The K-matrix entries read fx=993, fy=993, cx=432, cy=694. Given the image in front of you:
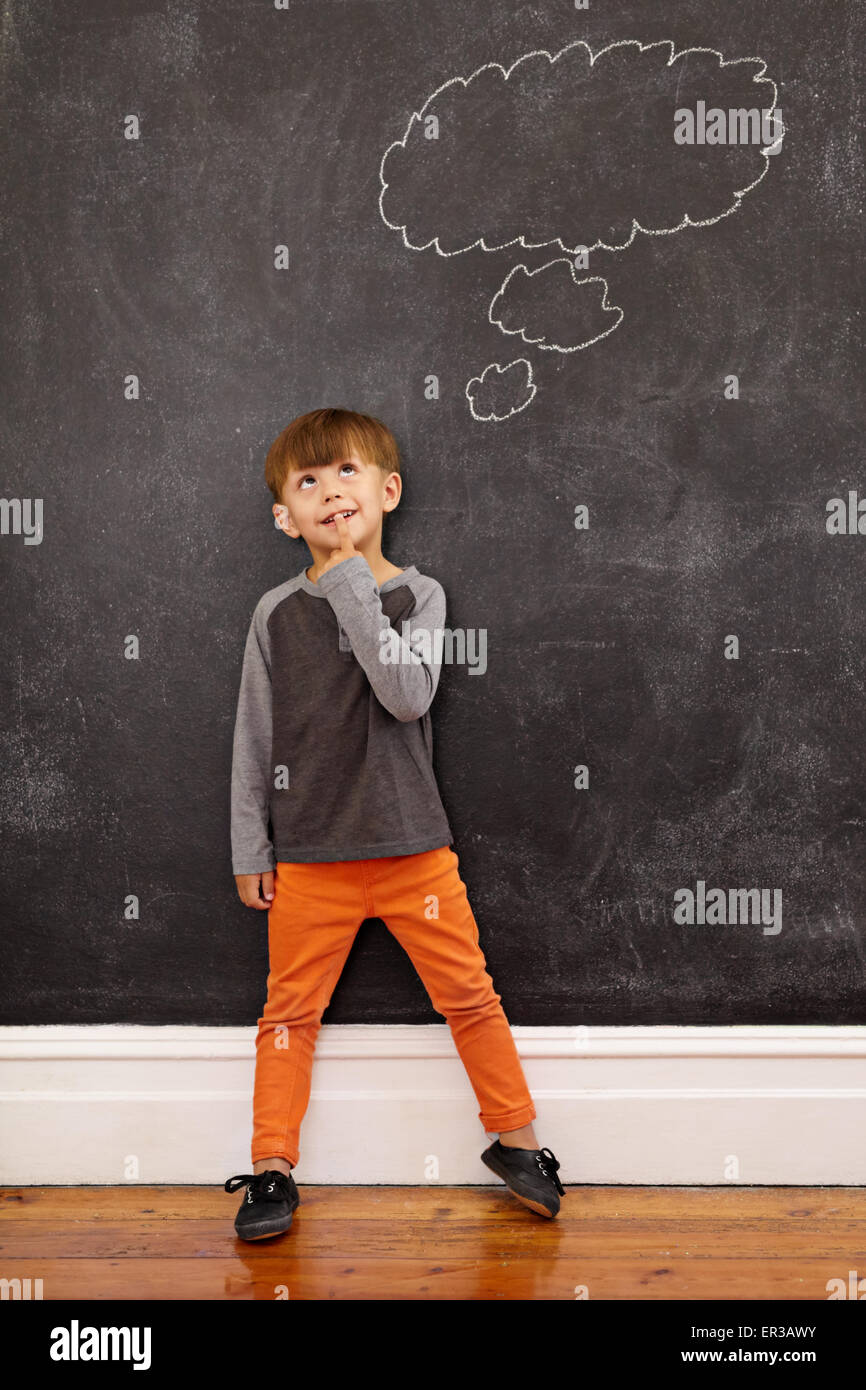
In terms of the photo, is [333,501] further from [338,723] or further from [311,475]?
[338,723]

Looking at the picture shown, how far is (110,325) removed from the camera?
1.75 meters

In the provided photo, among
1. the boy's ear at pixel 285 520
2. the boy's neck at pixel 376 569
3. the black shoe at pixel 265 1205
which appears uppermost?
the boy's ear at pixel 285 520

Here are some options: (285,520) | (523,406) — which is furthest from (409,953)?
(523,406)

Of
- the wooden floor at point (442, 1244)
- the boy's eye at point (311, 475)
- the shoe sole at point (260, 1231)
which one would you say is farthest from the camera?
the boy's eye at point (311, 475)

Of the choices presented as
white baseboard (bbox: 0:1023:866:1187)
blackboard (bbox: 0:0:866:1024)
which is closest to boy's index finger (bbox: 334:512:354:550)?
blackboard (bbox: 0:0:866:1024)

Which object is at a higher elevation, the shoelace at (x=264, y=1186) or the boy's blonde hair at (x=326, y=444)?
the boy's blonde hair at (x=326, y=444)

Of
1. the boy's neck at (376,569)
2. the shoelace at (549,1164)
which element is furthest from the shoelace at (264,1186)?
the boy's neck at (376,569)

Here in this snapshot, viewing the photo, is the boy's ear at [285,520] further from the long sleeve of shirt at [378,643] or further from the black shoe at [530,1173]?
the black shoe at [530,1173]

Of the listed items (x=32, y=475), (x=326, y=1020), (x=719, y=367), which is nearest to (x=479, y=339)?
(x=719, y=367)

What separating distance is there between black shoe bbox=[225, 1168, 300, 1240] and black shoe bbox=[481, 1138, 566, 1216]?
0.33 meters

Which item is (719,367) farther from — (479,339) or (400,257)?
(400,257)

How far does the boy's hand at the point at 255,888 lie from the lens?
1.66 metres

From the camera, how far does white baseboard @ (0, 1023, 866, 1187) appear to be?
168cm

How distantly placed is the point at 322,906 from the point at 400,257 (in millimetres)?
1116
